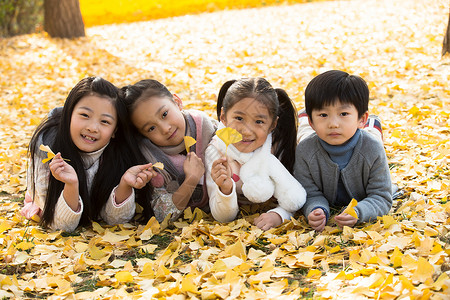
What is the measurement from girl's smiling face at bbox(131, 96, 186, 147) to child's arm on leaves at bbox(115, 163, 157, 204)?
22 centimetres

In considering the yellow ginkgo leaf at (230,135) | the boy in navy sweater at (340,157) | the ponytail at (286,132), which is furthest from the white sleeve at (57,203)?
the boy in navy sweater at (340,157)

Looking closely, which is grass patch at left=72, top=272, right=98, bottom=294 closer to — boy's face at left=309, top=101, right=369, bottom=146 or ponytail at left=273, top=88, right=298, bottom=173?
ponytail at left=273, top=88, right=298, bottom=173

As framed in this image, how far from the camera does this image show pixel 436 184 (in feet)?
10.3

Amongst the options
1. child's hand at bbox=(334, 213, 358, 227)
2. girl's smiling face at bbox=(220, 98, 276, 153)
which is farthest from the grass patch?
child's hand at bbox=(334, 213, 358, 227)

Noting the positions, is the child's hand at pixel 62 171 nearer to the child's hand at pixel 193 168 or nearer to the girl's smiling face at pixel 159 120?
the girl's smiling face at pixel 159 120

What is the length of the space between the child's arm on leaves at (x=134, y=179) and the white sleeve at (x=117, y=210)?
0.10 ft

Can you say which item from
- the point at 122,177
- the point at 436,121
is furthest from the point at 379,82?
the point at 122,177

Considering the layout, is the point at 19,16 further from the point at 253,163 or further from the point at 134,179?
the point at 253,163

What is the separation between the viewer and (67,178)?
2770mm

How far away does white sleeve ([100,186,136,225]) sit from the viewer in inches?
117

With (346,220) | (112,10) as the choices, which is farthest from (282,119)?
(112,10)

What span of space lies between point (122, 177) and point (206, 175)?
50cm

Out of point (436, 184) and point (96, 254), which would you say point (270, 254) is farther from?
point (436, 184)

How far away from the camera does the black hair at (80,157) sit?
2.97 meters
